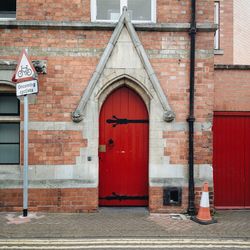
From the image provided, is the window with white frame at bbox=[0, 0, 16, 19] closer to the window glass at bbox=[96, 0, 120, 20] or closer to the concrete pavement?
the window glass at bbox=[96, 0, 120, 20]

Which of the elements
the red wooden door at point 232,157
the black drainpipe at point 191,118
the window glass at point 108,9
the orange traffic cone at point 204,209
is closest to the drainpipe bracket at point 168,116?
the black drainpipe at point 191,118

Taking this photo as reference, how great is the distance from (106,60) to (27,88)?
1.88 metres

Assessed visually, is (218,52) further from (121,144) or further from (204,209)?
(204,209)

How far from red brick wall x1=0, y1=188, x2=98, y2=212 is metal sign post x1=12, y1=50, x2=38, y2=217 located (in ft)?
1.72

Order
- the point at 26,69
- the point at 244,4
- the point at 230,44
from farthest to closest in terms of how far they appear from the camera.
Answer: the point at 244,4 < the point at 230,44 < the point at 26,69

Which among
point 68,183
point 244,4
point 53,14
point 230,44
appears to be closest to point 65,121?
point 68,183

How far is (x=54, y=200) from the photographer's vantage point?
7.76 meters

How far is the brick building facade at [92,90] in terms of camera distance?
777cm

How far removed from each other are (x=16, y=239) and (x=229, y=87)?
6.10 meters

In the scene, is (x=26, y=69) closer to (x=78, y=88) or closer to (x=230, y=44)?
(x=78, y=88)

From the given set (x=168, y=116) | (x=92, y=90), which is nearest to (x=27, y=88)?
(x=92, y=90)

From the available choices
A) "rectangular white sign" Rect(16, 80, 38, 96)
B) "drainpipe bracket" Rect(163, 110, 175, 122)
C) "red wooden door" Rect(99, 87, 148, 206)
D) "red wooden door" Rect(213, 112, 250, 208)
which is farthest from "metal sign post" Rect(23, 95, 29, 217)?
"red wooden door" Rect(213, 112, 250, 208)

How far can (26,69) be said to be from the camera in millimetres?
6992

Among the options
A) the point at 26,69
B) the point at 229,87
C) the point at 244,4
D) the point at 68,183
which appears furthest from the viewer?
the point at 244,4
